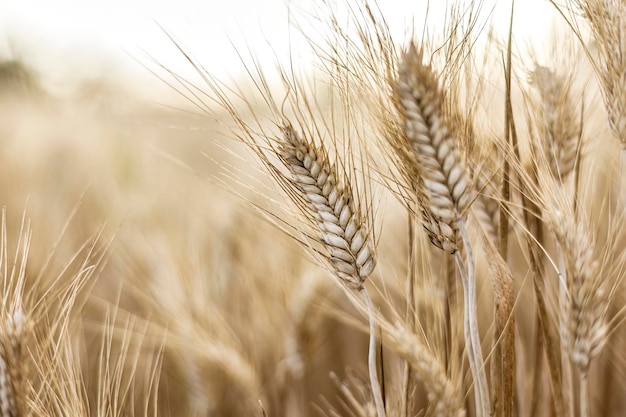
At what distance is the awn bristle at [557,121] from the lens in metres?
0.63

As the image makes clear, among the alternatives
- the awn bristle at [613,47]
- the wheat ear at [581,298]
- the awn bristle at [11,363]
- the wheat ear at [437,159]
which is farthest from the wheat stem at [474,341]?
the awn bristle at [11,363]

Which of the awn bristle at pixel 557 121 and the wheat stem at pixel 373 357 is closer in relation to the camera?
the wheat stem at pixel 373 357

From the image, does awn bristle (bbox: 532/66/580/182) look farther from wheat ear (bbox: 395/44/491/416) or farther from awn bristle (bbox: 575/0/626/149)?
wheat ear (bbox: 395/44/491/416)

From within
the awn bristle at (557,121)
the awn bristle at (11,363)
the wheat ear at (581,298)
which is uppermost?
the awn bristle at (557,121)

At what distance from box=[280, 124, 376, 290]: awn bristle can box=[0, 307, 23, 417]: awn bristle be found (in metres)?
0.29

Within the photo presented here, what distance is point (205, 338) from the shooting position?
35.4 inches

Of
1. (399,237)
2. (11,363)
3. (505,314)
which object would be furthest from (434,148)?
(399,237)

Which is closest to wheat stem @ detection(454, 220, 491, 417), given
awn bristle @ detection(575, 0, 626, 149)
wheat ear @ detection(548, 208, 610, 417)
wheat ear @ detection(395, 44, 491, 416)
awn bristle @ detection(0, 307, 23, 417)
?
wheat ear @ detection(395, 44, 491, 416)

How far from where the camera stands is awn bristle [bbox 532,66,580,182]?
24.9 inches

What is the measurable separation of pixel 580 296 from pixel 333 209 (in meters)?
0.25

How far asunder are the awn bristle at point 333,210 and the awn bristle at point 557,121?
24 centimetres

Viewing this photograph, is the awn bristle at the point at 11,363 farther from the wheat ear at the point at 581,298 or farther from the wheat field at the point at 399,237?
the wheat ear at the point at 581,298

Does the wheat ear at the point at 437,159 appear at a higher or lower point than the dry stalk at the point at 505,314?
higher

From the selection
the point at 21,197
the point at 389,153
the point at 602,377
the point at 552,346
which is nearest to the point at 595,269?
the point at 552,346
